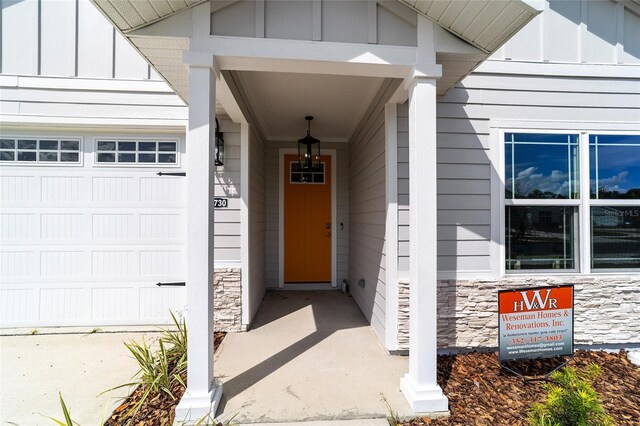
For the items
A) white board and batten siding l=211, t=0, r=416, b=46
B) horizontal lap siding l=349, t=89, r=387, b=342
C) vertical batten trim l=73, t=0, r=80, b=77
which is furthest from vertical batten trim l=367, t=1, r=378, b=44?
vertical batten trim l=73, t=0, r=80, b=77

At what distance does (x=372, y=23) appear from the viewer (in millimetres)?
1861

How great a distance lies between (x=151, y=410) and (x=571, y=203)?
151 inches

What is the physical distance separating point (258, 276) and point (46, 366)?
6.82ft

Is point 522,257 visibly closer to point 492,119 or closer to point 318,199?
point 492,119

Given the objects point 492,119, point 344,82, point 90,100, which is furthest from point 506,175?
point 90,100

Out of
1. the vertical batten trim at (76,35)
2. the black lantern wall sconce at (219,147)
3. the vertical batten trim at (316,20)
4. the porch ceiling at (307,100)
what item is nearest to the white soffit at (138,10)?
the vertical batten trim at (316,20)

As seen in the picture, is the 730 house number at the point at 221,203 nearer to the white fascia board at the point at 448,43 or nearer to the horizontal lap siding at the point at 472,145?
the horizontal lap siding at the point at 472,145

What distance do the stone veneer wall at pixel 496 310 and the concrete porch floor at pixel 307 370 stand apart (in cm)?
45

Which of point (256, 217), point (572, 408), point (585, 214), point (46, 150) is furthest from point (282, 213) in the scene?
point (572, 408)

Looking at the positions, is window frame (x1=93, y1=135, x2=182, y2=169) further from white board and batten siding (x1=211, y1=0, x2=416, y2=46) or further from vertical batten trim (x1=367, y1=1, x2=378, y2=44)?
vertical batten trim (x1=367, y1=1, x2=378, y2=44)

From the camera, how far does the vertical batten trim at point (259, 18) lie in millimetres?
1783

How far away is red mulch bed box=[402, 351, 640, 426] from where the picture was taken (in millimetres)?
1810

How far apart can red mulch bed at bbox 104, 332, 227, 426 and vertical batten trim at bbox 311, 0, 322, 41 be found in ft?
8.49

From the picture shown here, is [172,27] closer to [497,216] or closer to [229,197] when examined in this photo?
[229,197]
